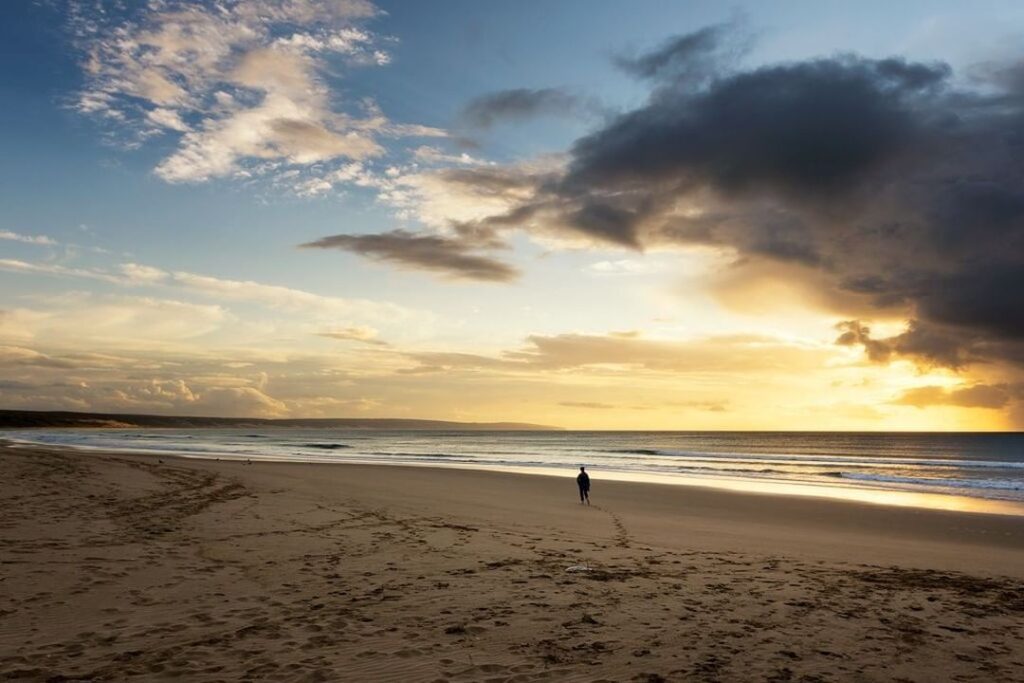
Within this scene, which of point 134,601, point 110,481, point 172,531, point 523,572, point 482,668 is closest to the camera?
point 482,668

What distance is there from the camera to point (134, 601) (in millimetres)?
9352

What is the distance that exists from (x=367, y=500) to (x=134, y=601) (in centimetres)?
1478

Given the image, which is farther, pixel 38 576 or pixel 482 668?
pixel 38 576

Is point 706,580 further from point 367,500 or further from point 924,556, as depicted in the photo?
point 367,500

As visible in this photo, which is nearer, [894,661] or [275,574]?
[894,661]

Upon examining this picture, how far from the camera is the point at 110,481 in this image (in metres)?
26.5

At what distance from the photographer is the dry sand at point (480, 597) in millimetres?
7418

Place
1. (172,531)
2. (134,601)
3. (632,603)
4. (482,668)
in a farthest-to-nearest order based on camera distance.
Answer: (172,531)
(632,603)
(134,601)
(482,668)

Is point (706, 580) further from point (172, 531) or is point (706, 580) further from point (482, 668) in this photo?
point (172, 531)

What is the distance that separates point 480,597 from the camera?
1027 cm

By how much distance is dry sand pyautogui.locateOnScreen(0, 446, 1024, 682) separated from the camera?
24.3ft

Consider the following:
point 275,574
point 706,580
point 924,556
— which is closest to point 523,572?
point 706,580

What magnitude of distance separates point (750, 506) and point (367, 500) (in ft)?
52.6

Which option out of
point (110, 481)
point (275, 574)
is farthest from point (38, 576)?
point (110, 481)
